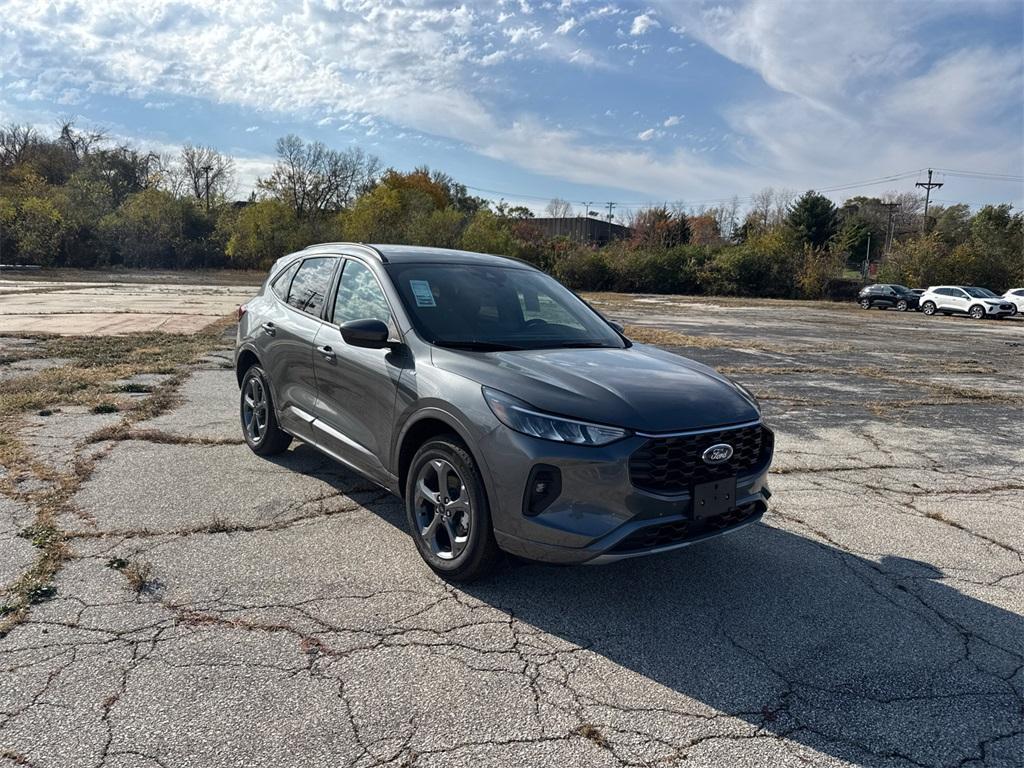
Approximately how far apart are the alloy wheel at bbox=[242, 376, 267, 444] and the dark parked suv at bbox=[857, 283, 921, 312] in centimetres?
4596

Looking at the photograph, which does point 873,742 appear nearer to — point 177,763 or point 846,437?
point 177,763

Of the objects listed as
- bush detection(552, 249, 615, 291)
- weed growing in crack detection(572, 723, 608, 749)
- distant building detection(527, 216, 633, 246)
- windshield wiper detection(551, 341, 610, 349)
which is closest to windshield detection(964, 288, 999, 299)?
bush detection(552, 249, 615, 291)

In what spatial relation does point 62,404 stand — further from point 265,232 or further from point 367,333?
point 265,232

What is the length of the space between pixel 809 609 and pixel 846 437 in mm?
4550

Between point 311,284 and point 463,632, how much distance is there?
3.17 meters

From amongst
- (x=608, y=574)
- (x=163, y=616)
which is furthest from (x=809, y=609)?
(x=163, y=616)

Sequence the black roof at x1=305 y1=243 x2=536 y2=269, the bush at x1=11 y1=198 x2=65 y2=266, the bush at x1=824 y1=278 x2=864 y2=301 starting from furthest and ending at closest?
the bush at x1=824 y1=278 x2=864 y2=301, the bush at x1=11 y1=198 x2=65 y2=266, the black roof at x1=305 y1=243 x2=536 y2=269

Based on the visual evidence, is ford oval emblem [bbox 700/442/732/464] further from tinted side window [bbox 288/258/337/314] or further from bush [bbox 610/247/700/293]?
bush [bbox 610/247/700/293]

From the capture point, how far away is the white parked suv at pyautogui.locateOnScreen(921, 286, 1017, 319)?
37312 mm

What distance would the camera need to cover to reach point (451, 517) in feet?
12.4

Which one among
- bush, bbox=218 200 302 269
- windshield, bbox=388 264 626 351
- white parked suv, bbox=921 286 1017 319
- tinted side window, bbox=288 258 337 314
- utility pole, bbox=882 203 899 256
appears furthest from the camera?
utility pole, bbox=882 203 899 256

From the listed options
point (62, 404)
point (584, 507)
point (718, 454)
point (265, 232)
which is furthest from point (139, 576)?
point (265, 232)

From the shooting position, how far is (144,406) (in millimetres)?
7641

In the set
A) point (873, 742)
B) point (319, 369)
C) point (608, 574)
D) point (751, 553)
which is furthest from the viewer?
point (319, 369)
